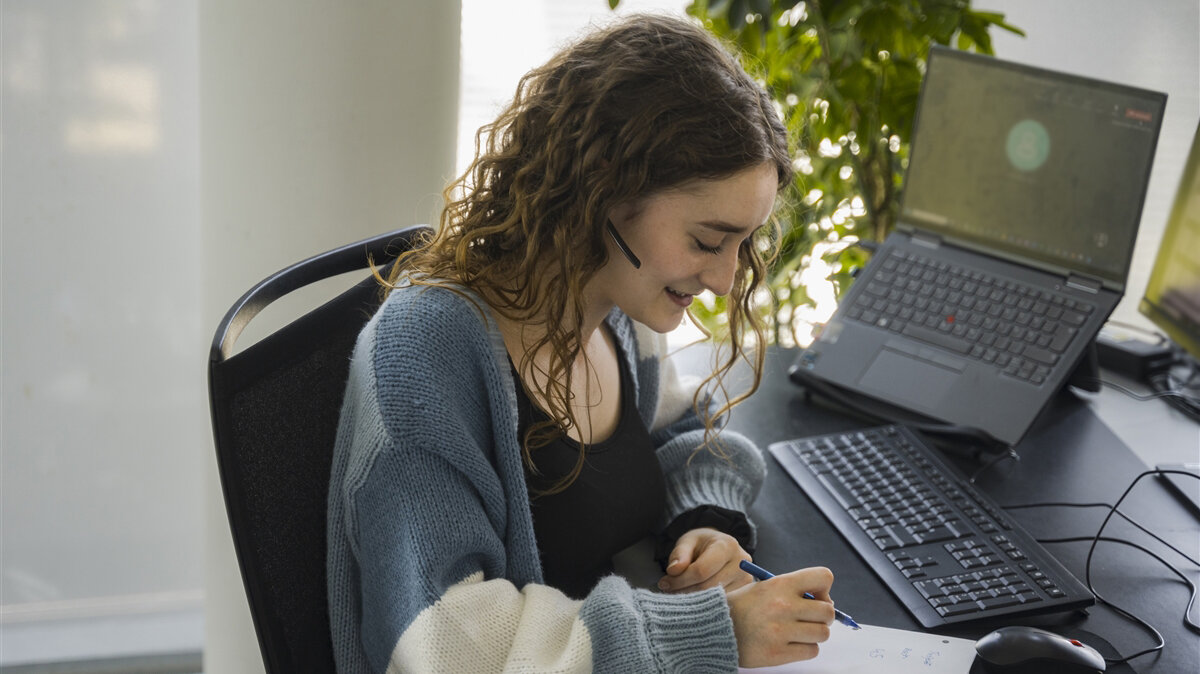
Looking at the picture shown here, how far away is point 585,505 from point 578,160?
1.12 ft

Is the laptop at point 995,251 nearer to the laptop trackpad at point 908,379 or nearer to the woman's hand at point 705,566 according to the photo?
the laptop trackpad at point 908,379

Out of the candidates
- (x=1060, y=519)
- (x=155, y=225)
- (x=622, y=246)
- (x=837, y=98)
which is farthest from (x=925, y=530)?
(x=155, y=225)

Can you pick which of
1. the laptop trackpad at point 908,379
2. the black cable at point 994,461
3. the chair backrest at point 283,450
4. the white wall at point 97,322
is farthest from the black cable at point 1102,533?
the white wall at point 97,322

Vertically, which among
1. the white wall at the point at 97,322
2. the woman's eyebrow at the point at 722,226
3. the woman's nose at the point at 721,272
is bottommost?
the white wall at the point at 97,322

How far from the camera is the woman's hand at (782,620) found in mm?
854

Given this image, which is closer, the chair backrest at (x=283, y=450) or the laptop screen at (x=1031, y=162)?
the chair backrest at (x=283, y=450)

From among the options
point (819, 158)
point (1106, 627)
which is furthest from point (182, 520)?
point (1106, 627)

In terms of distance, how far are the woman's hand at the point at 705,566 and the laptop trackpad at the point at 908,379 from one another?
446mm

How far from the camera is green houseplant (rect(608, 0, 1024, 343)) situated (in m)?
1.81

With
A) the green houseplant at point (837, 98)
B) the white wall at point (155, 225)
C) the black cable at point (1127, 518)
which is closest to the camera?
the black cable at point (1127, 518)

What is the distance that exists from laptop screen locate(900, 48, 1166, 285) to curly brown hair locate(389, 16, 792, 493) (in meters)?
0.58

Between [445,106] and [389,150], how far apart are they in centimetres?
10

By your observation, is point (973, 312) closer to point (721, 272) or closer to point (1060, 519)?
point (1060, 519)

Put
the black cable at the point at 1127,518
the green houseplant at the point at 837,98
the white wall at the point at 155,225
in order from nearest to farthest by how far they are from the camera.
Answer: the black cable at the point at 1127,518 < the white wall at the point at 155,225 < the green houseplant at the point at 837,98
